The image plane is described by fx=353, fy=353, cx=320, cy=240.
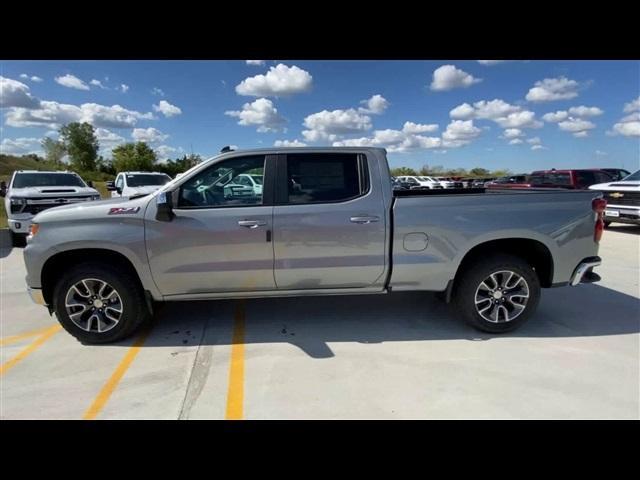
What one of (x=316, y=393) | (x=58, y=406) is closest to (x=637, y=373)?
(x=316, y=393)

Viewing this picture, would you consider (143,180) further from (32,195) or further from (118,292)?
(118,292)

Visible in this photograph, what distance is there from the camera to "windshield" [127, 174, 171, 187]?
1242cm

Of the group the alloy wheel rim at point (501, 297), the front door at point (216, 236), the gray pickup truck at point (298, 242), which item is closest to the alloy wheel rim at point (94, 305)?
the gray pickup truck at point (298, 242)

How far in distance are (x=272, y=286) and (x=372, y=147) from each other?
1.79m

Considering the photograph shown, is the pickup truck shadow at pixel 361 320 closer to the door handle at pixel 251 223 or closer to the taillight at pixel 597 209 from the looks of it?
the taillight at pixel 597 209

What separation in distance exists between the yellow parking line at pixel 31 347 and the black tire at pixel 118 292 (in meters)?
0.40

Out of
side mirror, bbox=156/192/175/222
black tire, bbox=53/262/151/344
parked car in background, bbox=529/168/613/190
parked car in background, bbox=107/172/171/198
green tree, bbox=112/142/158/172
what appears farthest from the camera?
green tree, bbox=112/142/158/172

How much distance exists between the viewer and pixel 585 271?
3705mm

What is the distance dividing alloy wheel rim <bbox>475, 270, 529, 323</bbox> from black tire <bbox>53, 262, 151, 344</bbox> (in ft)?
11.5

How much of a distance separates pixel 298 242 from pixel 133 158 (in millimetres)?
74113

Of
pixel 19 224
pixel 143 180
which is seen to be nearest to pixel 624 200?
pixel 143 180

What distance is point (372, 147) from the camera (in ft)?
12.2

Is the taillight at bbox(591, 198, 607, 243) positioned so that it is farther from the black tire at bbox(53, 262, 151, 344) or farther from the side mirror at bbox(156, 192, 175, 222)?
the black tire at bbox(53, 262, 151, 344)

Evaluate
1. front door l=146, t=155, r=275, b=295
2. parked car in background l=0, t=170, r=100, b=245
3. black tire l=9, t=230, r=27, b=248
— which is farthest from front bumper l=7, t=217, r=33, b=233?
front door l=146, t=155, r=275, b=295
